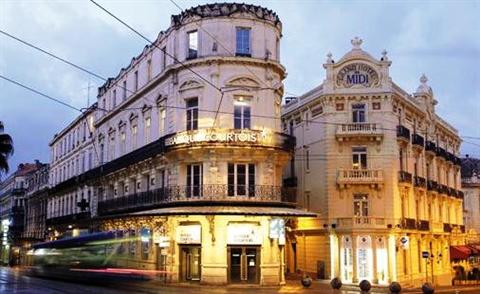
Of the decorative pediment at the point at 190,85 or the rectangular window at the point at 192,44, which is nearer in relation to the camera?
the decorative pediment at the point at 190,85

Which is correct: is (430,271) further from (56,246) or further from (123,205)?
(56,246)

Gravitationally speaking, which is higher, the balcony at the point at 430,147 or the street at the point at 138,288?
the balcony at the point at 430,147

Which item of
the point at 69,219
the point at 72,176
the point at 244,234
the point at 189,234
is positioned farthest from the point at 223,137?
the point at 72,176

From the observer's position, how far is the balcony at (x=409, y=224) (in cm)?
4266

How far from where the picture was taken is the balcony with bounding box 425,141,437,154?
49.5 metres

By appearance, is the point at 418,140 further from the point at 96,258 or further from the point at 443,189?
the point at 96,258

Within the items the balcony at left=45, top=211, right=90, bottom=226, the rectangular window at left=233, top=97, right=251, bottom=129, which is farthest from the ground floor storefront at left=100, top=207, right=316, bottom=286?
the balcony at left=45, top=211, right=90, bottom=226

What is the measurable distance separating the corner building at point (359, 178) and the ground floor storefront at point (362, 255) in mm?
65

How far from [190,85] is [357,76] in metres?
12.5

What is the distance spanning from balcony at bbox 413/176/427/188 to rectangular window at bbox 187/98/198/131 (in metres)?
18.2

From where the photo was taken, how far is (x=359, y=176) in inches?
1656

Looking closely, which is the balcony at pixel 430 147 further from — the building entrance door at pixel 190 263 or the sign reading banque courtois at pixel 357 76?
the building entrance door at pixel 190 263

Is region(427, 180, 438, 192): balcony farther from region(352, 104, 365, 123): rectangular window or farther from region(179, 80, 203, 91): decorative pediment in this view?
region(179, 80, 203, 91): decorative pediment

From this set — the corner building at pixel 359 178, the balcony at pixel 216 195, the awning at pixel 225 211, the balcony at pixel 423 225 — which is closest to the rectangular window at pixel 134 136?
the balcony at pixel 216 195
